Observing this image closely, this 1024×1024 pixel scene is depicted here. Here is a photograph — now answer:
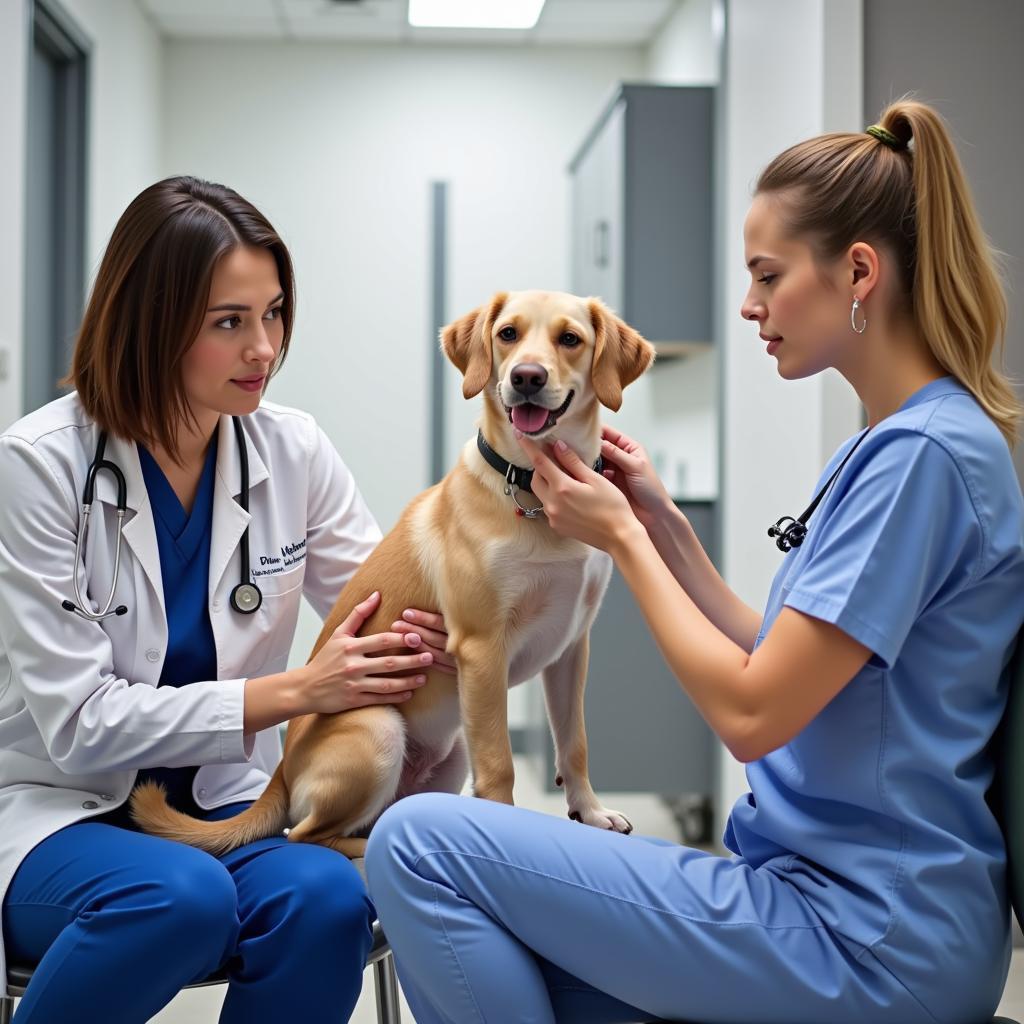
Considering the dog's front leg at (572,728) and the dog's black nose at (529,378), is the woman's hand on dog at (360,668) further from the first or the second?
the dog's black nose at (529,378)

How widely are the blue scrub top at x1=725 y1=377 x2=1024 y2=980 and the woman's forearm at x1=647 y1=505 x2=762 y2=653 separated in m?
0.36

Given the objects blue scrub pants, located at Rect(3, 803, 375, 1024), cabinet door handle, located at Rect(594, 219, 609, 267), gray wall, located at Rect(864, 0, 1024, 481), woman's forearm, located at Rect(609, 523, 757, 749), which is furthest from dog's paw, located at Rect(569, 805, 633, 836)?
cabinet door handle, located at Rect(594, 219, 609, 267)

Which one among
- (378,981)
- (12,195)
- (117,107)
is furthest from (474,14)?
(378,981)

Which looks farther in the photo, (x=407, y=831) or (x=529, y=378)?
(x=529, y=378)

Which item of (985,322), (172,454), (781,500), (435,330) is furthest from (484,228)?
(985,322)

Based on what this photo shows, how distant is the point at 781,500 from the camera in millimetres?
2867

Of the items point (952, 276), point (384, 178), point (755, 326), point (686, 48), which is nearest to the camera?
point (952, 276)

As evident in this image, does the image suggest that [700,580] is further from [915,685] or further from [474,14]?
[474,14]

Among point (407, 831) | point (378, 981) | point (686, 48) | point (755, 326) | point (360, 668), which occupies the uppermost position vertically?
point (686, 48)

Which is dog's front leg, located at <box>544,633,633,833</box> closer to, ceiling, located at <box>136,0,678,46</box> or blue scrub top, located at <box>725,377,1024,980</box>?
blue scrub top, located at <box>725,377,1024,980</box>

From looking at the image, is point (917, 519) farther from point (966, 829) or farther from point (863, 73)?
point (863, 73)

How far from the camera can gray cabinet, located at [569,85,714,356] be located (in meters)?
3.53

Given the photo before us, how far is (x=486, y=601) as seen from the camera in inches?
58.5

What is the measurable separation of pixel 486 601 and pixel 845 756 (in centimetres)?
58
